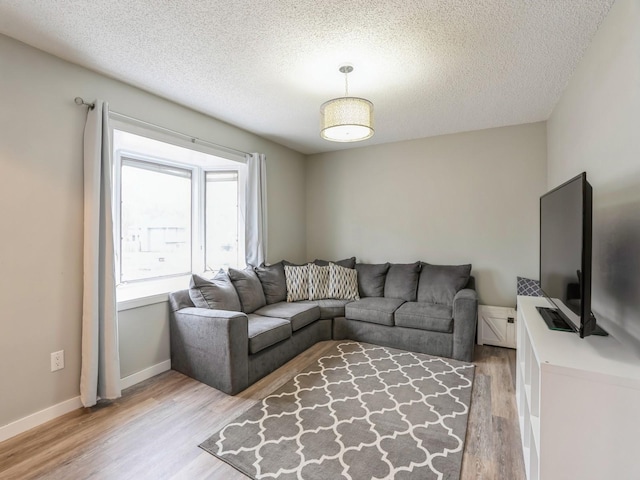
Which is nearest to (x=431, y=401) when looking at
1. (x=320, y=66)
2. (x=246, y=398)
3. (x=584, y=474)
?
(x=584, y=474)

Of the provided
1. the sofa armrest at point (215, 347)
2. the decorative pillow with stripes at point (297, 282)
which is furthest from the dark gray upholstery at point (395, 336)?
the sofa armrest at point (215, 347)

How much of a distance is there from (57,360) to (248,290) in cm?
167

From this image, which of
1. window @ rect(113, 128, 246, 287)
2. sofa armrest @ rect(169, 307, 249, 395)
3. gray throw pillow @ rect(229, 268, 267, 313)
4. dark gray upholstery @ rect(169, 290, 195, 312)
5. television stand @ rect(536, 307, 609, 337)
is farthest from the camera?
gray throw pillow @ rect(229, 268, 267, 313)

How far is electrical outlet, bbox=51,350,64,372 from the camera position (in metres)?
2.19

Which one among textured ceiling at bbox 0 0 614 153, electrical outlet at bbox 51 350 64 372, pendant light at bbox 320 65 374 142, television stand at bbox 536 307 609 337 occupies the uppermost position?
textured ceiling at bbox 0 0 614 153

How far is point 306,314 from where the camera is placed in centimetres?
344

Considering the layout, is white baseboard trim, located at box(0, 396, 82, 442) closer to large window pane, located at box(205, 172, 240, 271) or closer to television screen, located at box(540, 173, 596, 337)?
large window pane, located at box(205, 172, 240, 271)

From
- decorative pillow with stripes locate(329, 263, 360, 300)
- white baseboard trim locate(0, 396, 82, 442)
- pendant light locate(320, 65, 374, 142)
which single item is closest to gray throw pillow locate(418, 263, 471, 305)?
decorative pillow with stripes locate(329, 263, 360, 300)

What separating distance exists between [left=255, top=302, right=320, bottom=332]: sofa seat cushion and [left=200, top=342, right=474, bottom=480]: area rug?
0.50 m

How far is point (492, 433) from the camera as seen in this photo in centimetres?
201

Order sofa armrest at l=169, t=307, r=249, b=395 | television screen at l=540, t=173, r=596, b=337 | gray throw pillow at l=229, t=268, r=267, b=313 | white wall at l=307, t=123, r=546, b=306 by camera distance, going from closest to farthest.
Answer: television screen at l=540, t=173, r=596, b=337, sofa armrest at l=169, t=307, r=249, b=395, gray throw pillow at l=229, t=268, r=267, b=313, white wall at l=307, t=123, r=546, b=306

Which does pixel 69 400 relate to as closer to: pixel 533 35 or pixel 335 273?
pixel 335 273

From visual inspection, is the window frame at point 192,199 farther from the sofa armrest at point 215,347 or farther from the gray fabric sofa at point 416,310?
the gray fabric sofa at point 416,310

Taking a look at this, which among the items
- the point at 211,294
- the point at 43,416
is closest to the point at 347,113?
the point at 211,294
